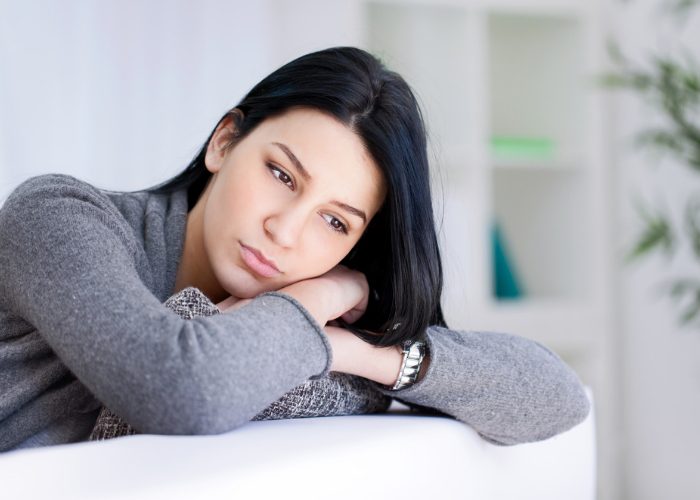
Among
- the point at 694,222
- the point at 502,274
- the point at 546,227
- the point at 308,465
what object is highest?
the point at 308,465

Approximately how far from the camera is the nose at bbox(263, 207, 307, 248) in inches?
45.1

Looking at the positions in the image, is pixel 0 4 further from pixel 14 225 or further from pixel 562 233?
pixel 562 233

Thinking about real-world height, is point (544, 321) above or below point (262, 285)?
below

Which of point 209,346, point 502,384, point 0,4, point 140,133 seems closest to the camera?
point 209,346

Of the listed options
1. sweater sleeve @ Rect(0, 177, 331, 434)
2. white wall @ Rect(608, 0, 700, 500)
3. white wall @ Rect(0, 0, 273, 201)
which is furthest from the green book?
sweater sleeve @ Rect(0, 177, 331, 434)

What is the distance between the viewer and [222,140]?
52.8 inches

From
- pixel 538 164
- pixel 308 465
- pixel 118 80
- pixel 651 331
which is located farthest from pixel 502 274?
pixel 308 465

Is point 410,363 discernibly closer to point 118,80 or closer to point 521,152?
point 118,80

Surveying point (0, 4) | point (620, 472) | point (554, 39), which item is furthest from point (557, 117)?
point (0, 4)

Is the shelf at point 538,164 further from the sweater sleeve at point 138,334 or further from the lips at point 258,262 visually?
the sweater sleeve at point 138,334

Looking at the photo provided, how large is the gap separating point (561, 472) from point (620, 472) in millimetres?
2345

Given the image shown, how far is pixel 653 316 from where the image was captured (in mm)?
3348

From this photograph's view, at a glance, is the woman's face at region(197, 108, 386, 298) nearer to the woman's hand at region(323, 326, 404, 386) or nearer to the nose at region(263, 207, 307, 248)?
the nose at region(263, 207, 307, 248)

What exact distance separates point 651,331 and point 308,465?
9.11 feet
